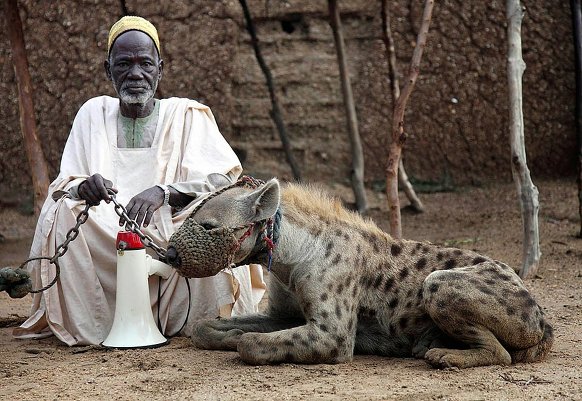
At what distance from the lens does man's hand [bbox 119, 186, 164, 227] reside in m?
4.35

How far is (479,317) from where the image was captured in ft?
12.6

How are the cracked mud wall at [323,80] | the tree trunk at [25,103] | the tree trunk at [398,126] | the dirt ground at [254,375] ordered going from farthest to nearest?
1. the cracked mud wall at [323,80]
2. the tree trunk at [25,103]
3. the tree trunk at [398,126]
4. the dirt ground at [254,375]

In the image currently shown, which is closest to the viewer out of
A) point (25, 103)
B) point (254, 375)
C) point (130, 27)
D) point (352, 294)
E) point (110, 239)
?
point (254, 375)

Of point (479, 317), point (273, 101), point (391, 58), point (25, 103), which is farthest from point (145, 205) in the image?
point (273, 101)

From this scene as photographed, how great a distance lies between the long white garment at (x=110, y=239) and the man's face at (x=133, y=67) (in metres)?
0.21

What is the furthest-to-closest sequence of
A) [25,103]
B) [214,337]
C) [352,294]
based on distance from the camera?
[25,103] → [214,337] → [352,294]

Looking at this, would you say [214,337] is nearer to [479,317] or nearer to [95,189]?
[95,189]

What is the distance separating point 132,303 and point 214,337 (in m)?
0.44

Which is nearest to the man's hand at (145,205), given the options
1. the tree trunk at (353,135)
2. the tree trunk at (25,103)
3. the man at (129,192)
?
the man at (129,192)

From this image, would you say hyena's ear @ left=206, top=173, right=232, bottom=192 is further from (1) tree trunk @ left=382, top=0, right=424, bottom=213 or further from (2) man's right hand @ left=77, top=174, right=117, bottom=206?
(1) tree trunk @ left=382, top=0, right=424, bottom=213

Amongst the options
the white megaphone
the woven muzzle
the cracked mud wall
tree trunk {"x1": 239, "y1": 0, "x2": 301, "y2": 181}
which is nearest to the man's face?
the white megaphone

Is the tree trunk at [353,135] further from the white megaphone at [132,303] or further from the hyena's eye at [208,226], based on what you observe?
the hyena's eye at [208,226]

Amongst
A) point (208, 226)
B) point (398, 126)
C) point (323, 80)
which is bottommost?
point (208, 226)

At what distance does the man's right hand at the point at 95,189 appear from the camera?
4285 mm
